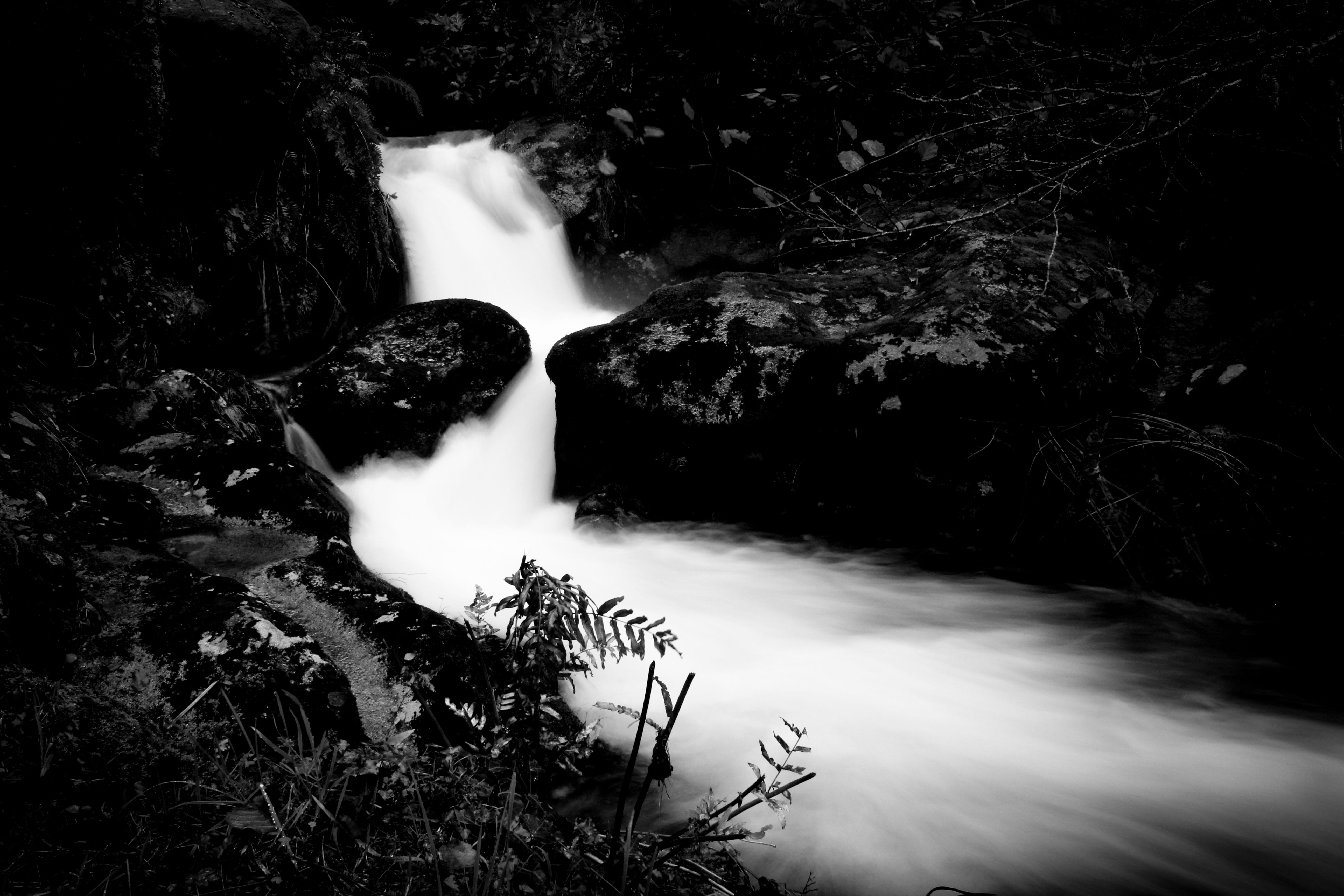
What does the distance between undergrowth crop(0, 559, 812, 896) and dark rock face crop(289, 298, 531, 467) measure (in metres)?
3.31

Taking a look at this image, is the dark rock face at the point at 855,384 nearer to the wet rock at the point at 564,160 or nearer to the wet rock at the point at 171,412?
the wet rock at the point at 171,412

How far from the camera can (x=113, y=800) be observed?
1458 mm

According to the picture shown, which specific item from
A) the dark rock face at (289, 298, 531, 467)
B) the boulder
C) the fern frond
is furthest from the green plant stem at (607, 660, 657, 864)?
the fern frond

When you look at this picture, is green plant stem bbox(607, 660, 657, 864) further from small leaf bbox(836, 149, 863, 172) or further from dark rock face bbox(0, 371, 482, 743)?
small leaf bbox(836, 149, 863, 172)

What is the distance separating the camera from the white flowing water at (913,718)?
212 centimetres

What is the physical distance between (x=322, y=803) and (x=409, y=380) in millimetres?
4105

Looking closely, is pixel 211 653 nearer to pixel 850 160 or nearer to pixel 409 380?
pixel 409 380

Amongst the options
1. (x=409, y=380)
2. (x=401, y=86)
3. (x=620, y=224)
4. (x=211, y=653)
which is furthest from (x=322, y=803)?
(x=620, y=224)

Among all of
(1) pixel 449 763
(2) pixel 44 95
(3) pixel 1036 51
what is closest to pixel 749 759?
(1) pixel 449 763

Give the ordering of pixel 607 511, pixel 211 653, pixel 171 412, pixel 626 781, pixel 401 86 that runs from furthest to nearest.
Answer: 1. pixel 401 86
2. pixel 607 511
3. pixel 171 412
4. pixel 211 653
5. pixel 626 781

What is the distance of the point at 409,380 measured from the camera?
204 inches

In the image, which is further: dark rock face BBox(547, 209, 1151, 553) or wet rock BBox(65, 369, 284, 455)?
dark rock face BBox(547, 209, 1151, 553)

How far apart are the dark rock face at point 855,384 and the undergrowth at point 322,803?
236 centimetres

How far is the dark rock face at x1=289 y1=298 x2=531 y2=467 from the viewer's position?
502 centimetres
